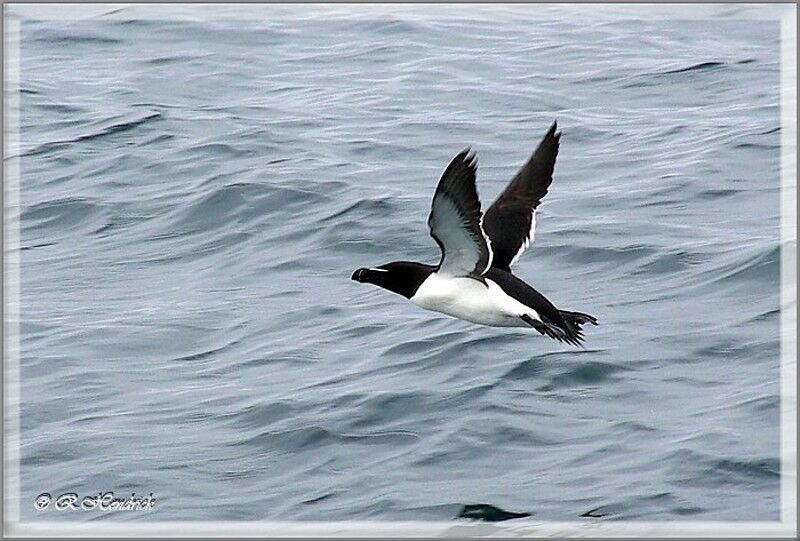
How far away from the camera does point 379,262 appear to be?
10133 millimetres

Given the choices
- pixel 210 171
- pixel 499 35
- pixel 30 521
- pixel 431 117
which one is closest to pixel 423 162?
pixel 431 117

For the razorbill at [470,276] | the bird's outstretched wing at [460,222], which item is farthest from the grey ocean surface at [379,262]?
the bird's outstretched wing at [460,222]

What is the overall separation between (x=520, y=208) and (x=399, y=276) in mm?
1075

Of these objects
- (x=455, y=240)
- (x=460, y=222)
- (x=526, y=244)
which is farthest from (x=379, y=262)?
(x=460, y=222)

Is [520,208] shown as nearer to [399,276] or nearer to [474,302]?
[399,276]

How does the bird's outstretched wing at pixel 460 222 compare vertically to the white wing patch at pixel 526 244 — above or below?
above

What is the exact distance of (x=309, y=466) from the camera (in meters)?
7.46

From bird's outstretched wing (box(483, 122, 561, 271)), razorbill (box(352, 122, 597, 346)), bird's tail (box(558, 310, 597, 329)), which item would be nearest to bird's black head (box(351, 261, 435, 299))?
razorbill (box(352, 122, 597, 346))

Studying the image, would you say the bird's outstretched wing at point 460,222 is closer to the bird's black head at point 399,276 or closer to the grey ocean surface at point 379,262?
the bird's black head at point 399,276

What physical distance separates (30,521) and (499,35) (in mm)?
8179

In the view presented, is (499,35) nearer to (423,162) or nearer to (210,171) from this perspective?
(423,162)

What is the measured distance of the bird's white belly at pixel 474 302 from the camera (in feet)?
23.6
